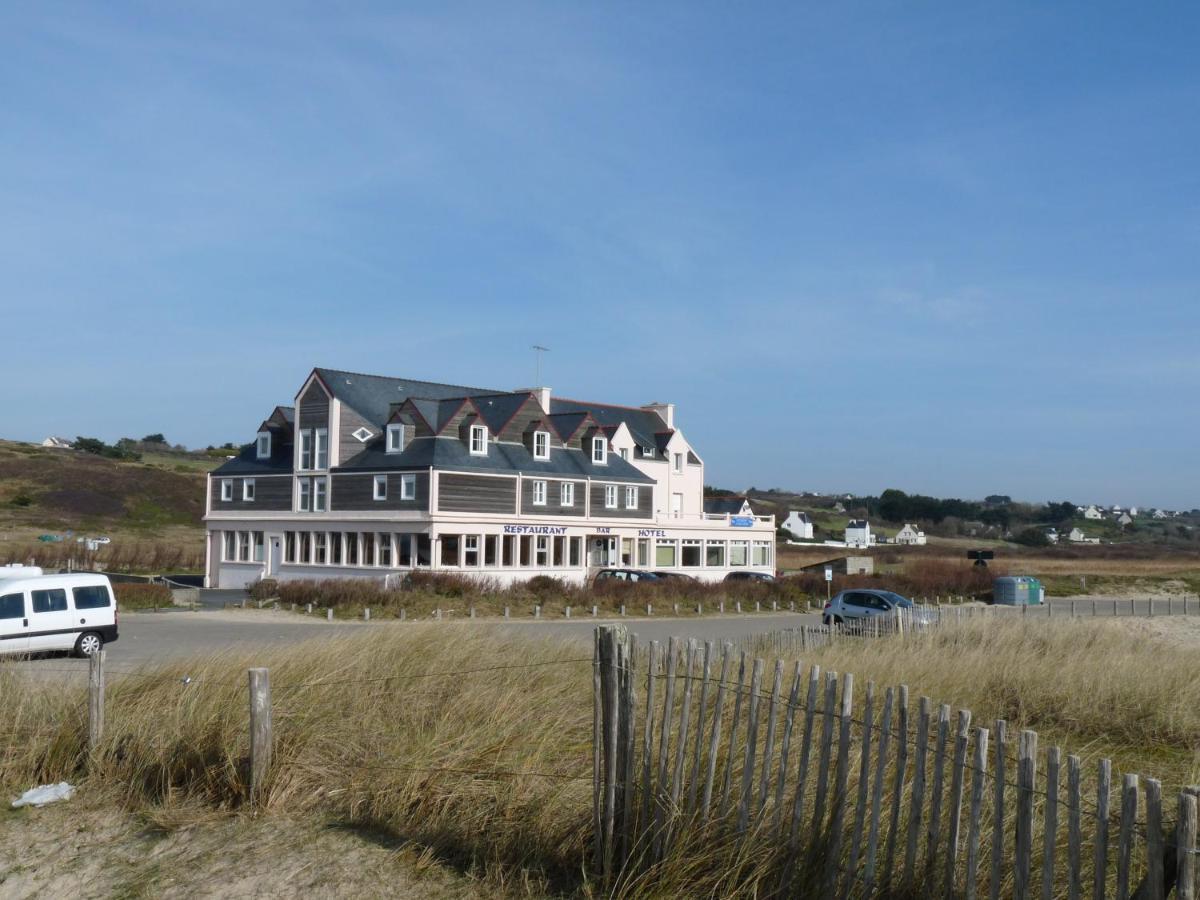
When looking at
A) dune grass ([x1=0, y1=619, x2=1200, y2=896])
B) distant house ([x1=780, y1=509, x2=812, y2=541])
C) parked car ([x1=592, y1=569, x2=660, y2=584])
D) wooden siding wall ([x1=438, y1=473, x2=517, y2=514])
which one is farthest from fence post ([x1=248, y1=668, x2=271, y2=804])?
distant house ([x1=780, y1=509, x2=812, y2=541])

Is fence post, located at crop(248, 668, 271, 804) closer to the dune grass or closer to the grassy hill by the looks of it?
the dune grass

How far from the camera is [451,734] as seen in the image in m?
9.29

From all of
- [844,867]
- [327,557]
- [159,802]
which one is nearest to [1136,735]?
[844,867]

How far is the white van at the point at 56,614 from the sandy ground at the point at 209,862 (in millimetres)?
14380

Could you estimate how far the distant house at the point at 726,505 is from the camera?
2869 inches

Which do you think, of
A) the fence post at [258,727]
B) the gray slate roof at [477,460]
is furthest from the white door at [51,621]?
the gray slate roof at [477,460]

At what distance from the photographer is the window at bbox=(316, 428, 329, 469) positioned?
2159 inches

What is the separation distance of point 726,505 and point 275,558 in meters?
29.9

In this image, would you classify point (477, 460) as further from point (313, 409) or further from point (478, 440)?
point (313, 409)

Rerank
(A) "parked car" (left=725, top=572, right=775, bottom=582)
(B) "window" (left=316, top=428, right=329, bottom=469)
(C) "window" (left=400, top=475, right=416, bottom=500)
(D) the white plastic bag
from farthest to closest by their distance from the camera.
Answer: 1. (A) "parked car" (left=725, top=572, right=775, bottom=582)
2. (B) "window" (left=316, top=428, right=329, bottom=469)
3. (C) "window" (left=400, top=475, right=416, bottom=500)
4. (D) the white plastic bag

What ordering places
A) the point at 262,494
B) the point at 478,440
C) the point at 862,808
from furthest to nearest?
the point at 262,494
the point at 478,440
the point at 862,808

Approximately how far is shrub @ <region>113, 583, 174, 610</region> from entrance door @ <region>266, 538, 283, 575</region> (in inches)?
499

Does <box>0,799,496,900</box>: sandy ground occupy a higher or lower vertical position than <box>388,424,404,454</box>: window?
lower

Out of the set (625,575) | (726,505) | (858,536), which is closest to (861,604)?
(625,575)
